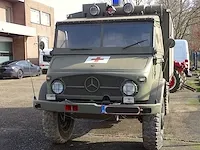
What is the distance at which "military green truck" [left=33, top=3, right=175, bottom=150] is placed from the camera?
18.2ft

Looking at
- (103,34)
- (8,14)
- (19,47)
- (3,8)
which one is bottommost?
(103,34)

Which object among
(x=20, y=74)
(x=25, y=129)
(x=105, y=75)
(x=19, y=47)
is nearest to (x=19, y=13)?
(x=19, y=47)

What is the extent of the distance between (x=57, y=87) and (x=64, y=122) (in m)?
1.22

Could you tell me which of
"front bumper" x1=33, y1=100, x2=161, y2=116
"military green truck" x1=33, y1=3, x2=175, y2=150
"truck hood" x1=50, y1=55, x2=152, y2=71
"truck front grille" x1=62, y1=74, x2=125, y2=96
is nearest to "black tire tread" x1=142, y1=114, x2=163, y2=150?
"military green truck" x1=33, y1=3, x2=175, y2=150

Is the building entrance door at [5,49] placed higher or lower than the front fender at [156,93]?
higher

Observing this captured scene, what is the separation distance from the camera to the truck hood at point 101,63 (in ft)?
18.9

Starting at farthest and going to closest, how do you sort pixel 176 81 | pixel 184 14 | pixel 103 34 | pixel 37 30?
1. pixel 184 14
2. pixel 37 30
3. pixel 176 81
4. pixel 103 34

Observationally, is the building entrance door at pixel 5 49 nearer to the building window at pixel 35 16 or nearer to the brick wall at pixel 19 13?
the brick wall at pixel 19 13

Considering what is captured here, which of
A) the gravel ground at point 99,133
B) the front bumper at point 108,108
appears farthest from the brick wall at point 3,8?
the front bumper at point 108,108

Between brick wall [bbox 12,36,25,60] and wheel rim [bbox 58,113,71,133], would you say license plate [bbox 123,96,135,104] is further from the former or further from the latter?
brick wall [bbox 12,36,25,60]

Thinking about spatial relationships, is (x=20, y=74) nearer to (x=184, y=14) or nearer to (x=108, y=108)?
(x=108, y=108)

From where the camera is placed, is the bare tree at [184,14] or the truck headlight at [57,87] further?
the bare tree at [184,14]

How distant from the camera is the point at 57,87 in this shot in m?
5.91

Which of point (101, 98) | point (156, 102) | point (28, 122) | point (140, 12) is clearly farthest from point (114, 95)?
point (28, 122)
